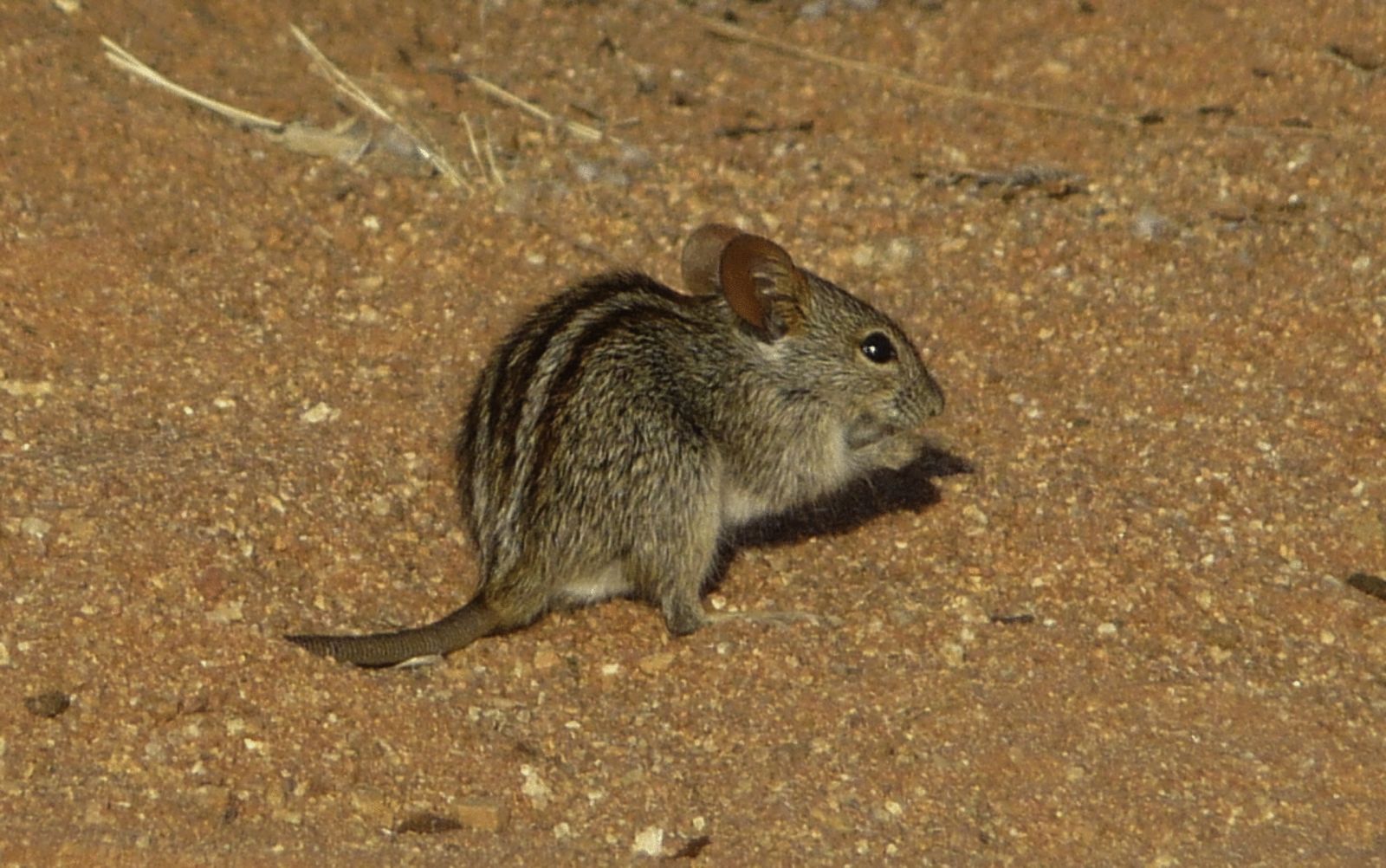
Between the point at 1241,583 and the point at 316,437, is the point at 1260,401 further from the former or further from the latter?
the point at 316,437

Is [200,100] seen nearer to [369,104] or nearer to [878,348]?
[369,104]

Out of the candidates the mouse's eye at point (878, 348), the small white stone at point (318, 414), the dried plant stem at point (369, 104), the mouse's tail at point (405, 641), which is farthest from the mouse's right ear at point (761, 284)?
the dried plant stem at point (369, 104)

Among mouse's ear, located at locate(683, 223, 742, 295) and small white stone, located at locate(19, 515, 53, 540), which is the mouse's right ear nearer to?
mouse's ear, located at locate(683, 223, 742, 295)

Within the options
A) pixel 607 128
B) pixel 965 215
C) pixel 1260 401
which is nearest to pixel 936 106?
pixel 965 215

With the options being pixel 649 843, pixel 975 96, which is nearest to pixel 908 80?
pixel 975 96

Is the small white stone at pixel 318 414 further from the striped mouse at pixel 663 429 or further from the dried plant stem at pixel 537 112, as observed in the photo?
the dried plant stem at pixel 537 112

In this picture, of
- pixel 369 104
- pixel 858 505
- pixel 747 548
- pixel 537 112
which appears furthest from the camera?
pixel 537 112
